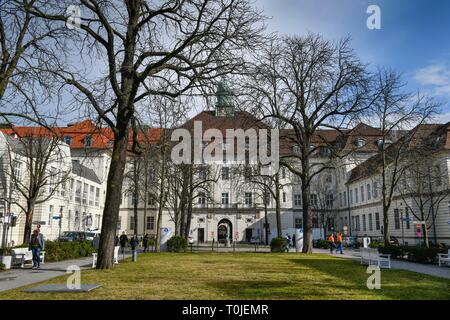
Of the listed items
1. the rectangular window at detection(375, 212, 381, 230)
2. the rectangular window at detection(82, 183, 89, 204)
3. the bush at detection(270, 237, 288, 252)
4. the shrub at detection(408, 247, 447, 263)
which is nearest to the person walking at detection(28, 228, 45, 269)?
the bush at detection(270, 237, 288, 252)

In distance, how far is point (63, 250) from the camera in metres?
26.4

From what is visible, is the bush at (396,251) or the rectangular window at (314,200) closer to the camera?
the bush at (396,251)

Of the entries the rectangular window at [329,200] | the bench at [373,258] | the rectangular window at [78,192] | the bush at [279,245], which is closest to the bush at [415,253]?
the bench at [373,258]

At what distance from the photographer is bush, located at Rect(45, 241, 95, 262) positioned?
25.3 m

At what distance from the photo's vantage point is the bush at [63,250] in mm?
25297

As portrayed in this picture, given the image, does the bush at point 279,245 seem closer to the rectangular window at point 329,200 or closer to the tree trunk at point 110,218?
the tree trunk at point 110,218

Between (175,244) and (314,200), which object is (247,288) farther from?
(314,200)

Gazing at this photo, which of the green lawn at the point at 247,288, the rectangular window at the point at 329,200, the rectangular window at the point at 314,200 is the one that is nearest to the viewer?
the green lawn at the point at 247,288

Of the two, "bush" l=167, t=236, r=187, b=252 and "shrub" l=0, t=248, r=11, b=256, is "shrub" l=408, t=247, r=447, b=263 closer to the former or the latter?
"bush" l=167, t=236, r=187, b=252

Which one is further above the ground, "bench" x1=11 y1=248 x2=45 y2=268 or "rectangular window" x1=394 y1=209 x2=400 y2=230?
"rectangular window" x1=394 y1=209 x2=400 y2=230

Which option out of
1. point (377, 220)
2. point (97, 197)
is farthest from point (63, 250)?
point (377, 220)

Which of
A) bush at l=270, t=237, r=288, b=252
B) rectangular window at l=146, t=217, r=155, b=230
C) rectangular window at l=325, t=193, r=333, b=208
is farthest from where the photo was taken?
rectangular window at l=146, t=217, r=155, b=230
